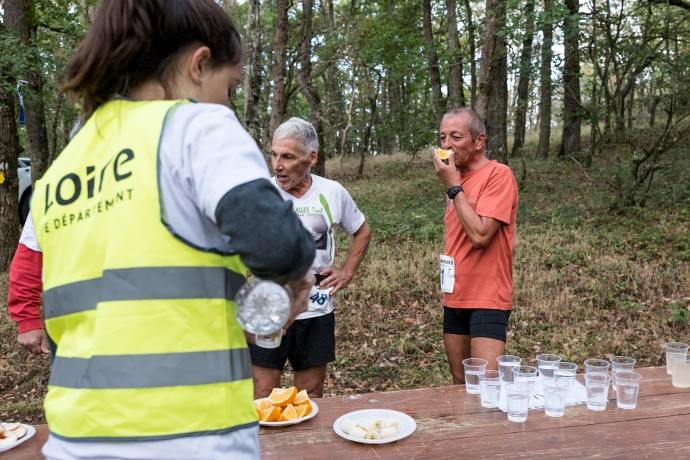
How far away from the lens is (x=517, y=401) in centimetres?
227

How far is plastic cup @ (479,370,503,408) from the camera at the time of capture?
7.99ft

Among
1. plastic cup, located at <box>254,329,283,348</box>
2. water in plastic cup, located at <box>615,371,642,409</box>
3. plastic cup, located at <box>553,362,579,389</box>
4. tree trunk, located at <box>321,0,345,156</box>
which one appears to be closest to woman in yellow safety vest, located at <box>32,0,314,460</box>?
plastic cup, located at <box>254,329,283,348</box>

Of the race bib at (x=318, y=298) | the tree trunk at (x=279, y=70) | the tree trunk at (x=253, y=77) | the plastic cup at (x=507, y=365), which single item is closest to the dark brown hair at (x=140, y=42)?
the plastic cup at (x=507, y=365)

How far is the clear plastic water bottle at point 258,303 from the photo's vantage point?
1.23 meters

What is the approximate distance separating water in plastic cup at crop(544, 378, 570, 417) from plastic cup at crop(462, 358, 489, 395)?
0.93ft

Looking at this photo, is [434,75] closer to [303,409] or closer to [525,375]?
[525,375]

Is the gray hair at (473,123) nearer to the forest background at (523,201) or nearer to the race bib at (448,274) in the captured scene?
the race bib at (448,274)

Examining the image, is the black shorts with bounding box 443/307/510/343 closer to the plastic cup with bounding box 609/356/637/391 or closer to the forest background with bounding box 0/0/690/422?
the plastic cup with bounding box 609/356/637/391

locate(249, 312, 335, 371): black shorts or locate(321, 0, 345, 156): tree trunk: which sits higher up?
locate(321, 0, 345, 156): tree trunk

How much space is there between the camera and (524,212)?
420 inches

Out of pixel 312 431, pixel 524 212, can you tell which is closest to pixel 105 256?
pixel 312 431

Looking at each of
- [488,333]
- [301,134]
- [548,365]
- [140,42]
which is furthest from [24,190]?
[140,42]

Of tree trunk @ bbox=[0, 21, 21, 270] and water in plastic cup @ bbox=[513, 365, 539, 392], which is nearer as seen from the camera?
water in plastic cup @ bbox=[513, 365, 539, 392]

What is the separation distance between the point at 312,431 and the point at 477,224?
1.62 metres
